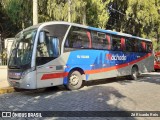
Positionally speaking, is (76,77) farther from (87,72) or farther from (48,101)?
(48,101)

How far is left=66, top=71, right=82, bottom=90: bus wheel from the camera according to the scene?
1364 centimetres

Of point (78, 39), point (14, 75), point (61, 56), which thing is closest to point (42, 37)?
point (61, 56)

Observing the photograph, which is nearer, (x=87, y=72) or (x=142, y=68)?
(x=87, y=72)

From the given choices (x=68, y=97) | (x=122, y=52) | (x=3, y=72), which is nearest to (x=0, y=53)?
(x=3, y=72)

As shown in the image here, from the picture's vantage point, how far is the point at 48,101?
35.4 ft

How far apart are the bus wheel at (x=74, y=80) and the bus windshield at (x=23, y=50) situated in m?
2.31

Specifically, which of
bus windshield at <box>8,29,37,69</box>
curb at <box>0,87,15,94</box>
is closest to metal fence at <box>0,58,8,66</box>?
curb at <box>0,87,15,94</box>

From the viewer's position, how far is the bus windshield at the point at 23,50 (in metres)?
12.2

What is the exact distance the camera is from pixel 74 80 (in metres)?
13.8

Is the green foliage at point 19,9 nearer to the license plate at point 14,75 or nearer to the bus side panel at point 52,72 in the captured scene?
the bus side panel at point 52,72

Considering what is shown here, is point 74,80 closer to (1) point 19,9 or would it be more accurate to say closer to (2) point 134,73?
(2) point 134,73

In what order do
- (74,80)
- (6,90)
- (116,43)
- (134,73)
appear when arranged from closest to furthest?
1. (6,90)
2. (74,80)
3. (116,43)
4. (134,73)

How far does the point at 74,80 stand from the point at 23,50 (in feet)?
8.93

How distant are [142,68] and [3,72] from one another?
28.7 ft
